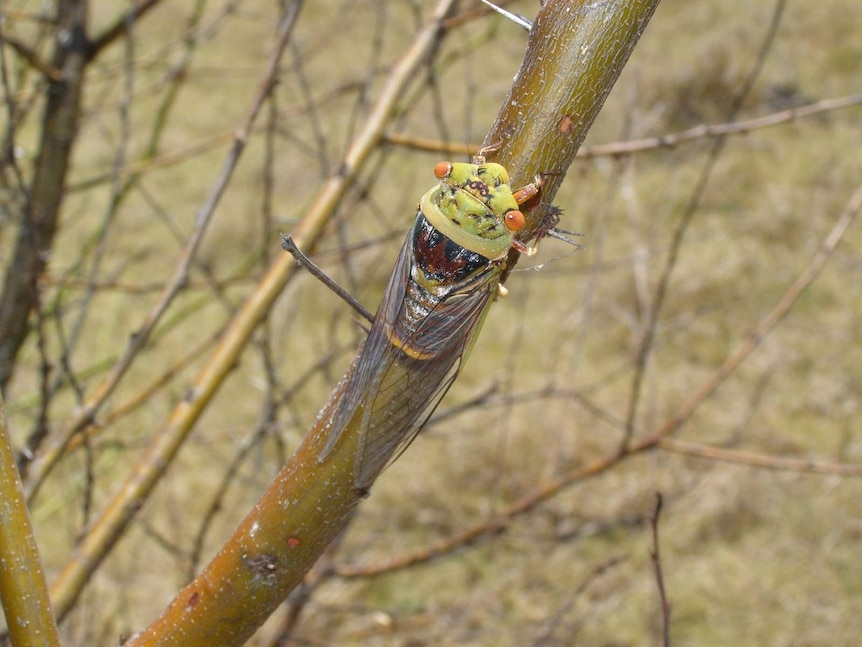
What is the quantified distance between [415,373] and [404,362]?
0.4 inches

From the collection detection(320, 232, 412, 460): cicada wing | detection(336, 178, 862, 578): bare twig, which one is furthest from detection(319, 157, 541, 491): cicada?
detection(336, 178, 862, 578): bare twig

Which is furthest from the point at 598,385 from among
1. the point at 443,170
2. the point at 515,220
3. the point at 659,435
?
the point at 515,220

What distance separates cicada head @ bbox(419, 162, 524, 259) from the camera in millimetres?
470

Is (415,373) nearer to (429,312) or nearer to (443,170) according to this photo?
(429,312)

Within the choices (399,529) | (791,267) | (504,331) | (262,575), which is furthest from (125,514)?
(791,267)

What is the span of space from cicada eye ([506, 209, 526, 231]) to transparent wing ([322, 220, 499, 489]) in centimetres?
7

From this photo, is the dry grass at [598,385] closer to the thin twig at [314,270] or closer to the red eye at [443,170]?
the red eye at [443,170]

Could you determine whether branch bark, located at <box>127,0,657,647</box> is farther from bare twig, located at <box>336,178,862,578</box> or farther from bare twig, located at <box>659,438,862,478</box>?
bare twig, located at <box>659,438,862,478</box>

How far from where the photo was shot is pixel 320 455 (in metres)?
0.40

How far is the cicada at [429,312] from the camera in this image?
413 mm

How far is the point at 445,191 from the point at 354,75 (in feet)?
8.65

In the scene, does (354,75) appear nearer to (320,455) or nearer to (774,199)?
(774,199)

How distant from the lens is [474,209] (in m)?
0.54

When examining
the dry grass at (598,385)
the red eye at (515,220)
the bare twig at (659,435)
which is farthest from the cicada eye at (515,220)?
the dry grass at (598,385)
